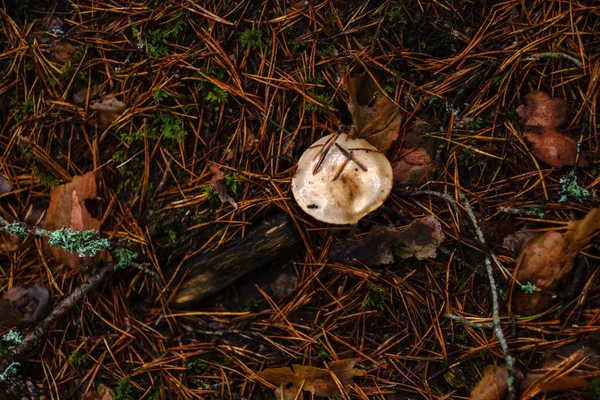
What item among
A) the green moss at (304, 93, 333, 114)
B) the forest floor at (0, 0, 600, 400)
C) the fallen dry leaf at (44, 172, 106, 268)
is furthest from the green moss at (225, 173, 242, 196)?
→ the fallen dry leaf at (44, 172, 106, 268)

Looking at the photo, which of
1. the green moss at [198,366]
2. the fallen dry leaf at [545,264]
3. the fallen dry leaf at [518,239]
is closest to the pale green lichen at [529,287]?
the fallen dry leaf at [545,264]

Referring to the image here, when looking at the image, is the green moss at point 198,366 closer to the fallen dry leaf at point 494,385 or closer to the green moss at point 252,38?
the fallen dry leaf at point 494,385

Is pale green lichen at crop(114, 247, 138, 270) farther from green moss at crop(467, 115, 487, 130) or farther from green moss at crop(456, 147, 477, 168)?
green moss at crop(467, 115, 487, 130)

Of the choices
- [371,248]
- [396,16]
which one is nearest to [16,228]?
[371,248]

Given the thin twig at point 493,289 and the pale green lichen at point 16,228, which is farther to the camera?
the pale green lichen at point 16,228

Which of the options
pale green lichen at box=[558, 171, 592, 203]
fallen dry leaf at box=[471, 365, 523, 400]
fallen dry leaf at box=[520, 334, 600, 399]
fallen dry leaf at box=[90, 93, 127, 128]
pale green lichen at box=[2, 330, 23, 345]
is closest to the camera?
fallen dry leaf at box=[520, 334, 600, 399]
